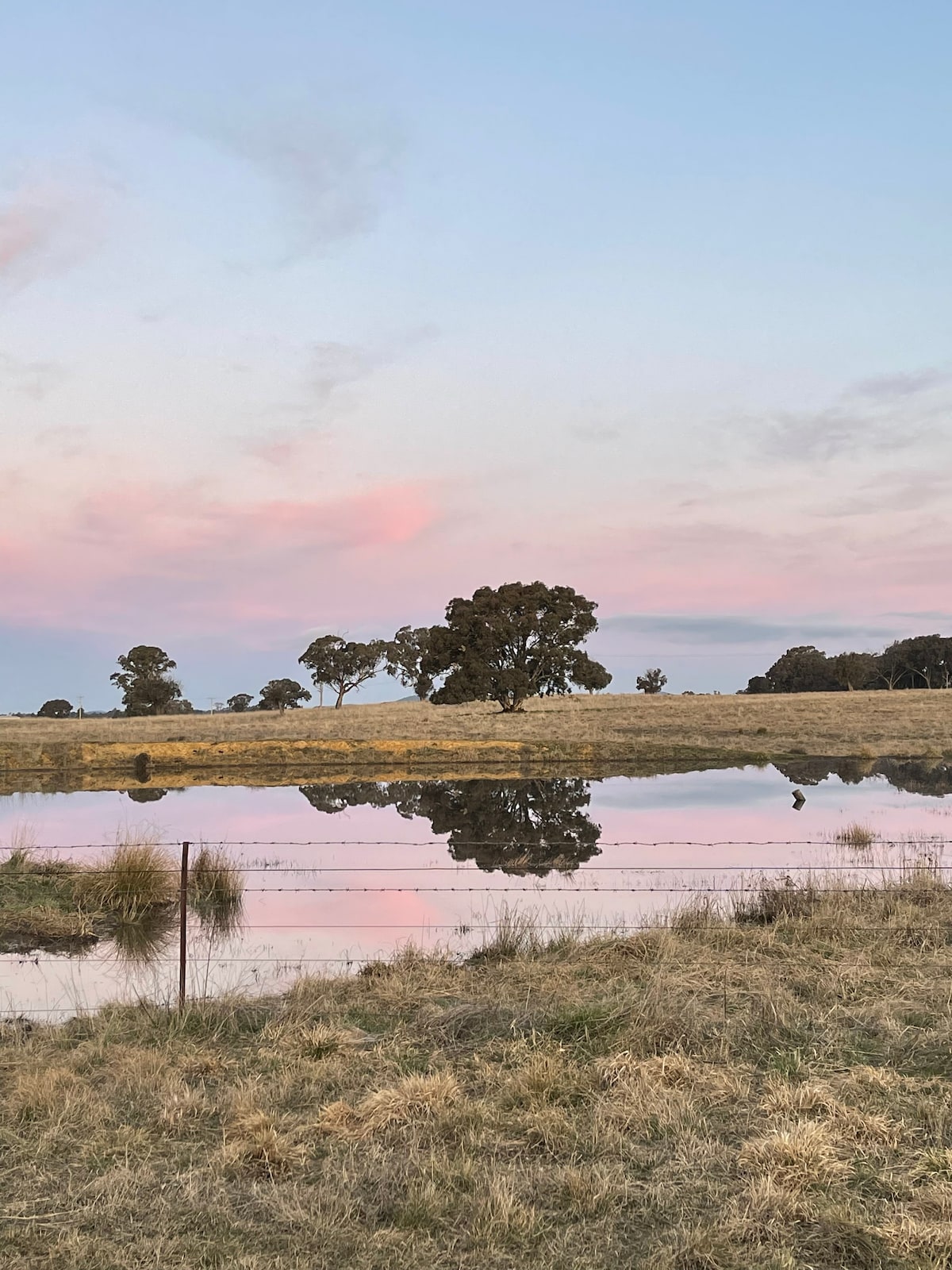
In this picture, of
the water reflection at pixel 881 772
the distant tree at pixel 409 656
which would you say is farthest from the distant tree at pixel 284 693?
the water reflection at pixel 881 772

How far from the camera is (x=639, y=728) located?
53.4 m

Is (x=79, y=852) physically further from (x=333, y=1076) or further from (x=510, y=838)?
(x=333, y=1076)

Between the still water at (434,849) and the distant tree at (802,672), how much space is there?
281 feet

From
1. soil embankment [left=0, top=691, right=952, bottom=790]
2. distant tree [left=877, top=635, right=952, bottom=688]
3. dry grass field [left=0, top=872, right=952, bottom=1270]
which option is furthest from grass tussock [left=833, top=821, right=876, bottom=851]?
distant tree [left=877, top=635, right=952, bottom=688]

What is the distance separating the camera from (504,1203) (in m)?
5.02

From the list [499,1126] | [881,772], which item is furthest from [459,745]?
[499,1126]

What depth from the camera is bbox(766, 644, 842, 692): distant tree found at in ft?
390

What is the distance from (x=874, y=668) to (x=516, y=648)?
6109cm

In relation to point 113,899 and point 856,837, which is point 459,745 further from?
→ point 113,899

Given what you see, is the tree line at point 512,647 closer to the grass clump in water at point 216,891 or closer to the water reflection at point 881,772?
the water reflection at point 881,772

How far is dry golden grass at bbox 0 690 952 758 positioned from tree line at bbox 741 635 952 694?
98.4ft

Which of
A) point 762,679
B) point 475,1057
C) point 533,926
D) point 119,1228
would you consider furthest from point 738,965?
point 762,679

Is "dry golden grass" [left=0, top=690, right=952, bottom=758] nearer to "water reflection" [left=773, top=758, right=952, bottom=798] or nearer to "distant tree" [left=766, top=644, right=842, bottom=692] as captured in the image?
"water reflection" [left=773, top=758, right=952, bottom=798]

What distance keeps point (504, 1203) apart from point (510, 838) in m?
17.2
